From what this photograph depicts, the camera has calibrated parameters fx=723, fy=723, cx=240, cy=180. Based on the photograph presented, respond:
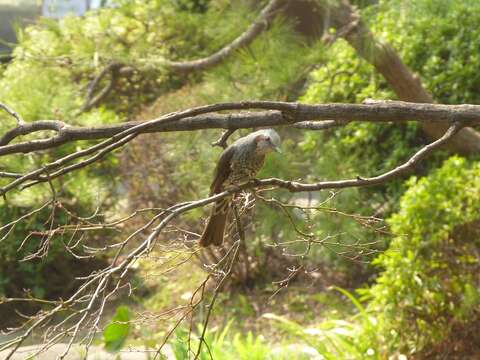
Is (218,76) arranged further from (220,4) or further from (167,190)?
(167,190)

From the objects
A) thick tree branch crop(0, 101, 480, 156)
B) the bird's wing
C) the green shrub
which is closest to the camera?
thick tree branch crop(0, 101, 480, 156)

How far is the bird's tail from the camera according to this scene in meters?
1.91

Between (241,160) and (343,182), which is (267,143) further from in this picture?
(343,182)

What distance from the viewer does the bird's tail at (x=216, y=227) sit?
6.28 feet

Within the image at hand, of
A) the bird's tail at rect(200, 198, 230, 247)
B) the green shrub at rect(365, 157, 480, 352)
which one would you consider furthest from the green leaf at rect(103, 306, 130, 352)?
the green shrub at rect(365, 157, 480, 352)

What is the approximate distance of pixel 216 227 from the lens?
6.32 ft

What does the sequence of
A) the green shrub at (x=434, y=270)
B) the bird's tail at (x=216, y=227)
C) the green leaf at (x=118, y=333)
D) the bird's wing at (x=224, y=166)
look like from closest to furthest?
the bird's tail at (x=216, y=227), the bird's wing at (x=224, y=166), the green leaf at (x=118, y=333), the green shrub at (x=434, y=270)

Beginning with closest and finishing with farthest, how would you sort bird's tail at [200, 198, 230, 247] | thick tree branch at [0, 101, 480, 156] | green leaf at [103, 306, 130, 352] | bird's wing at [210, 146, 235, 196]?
thick tree branch at [0, 101, 480, 156] < bird's tail at [200, 198, 230, 247] < bird's wing at [210, 146, 235, 196] < green leaf at [103, 306, 130, 352]

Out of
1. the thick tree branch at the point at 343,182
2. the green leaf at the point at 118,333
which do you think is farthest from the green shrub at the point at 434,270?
the thick tree branch at the point at 343,182

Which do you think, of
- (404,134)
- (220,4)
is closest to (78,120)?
(220,4)

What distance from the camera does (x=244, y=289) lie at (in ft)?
15.8

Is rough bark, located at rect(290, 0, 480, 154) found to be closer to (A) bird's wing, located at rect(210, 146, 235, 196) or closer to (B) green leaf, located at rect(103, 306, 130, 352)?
(A) bird's wing, located at rect(210, 146, 235, 196)

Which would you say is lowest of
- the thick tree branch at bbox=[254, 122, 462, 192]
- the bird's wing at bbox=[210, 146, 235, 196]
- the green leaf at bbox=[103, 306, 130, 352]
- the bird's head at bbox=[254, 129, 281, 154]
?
the green leaf at bbox=[103, 306, 130, 352]

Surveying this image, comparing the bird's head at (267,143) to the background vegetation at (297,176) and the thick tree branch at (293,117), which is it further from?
the background vegetation at (297,176)
